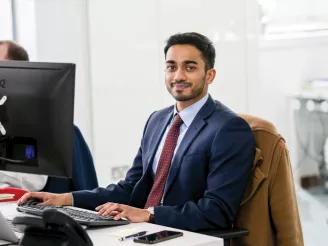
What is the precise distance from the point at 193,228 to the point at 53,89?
0.66 m

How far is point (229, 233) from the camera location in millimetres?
2502

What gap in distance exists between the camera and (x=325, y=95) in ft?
16.8

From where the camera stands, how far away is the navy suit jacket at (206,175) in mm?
2580

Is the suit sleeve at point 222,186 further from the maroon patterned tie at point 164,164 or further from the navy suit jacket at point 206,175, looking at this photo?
the maroon patterned tie at point 164,164

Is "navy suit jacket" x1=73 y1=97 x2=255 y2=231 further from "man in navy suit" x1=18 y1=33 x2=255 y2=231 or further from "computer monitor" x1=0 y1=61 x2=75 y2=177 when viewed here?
"computer monitor" x1=0 y1=61 x2=75 y2=177

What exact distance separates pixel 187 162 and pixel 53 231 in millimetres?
733

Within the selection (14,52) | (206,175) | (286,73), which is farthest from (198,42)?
(286,73)

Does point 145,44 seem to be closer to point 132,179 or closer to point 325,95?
point 325,95

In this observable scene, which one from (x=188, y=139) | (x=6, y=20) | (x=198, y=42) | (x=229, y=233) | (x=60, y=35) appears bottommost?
(x=229, y=233)

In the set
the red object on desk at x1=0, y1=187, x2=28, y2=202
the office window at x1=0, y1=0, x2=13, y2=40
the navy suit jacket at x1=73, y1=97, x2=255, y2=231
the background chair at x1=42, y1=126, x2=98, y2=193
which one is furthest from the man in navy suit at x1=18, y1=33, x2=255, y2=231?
the office window at x1=0, y1=0, x2=13, y2=40

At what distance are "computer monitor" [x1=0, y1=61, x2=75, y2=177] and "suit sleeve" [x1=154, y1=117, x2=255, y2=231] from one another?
40 centimetres

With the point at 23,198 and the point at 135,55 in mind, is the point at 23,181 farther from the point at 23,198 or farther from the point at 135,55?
the point at 135,55

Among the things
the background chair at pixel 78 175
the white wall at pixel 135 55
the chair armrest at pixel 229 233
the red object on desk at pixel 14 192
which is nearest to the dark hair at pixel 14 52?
the background chair at pixel 78 175

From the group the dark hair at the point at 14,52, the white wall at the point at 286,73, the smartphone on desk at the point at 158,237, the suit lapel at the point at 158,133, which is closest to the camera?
the smartphone on desk at the point at 158,237
